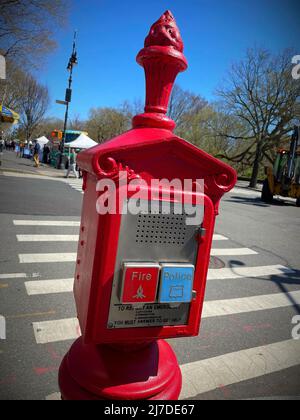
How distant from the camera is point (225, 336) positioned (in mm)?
3090

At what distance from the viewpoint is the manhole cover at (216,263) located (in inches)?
203

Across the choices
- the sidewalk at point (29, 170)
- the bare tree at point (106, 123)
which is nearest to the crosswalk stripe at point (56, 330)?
the sidewalk at point (29, 170)

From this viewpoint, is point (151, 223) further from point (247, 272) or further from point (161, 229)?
point (247, 272)

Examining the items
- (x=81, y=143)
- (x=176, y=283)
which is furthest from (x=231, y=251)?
(x=81, y=143)

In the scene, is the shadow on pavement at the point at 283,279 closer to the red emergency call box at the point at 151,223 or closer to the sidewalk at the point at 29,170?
the red emergency call box at the point at 151,223

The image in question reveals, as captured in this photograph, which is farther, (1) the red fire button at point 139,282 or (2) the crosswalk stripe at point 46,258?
(2) the crosswalk stripe at point 46,258

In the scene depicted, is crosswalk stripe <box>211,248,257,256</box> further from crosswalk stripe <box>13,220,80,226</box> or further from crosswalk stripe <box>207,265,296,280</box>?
crosswalk stripe <box>13,220,80,226</box>

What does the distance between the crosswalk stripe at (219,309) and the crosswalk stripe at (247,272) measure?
68 centimetres

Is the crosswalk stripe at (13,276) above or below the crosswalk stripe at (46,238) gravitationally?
below

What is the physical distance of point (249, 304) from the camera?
12.8ft

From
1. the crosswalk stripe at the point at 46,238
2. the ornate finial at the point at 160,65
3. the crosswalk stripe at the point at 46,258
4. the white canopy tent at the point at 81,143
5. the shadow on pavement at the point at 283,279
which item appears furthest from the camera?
the white canopy tent at the point at 81,143

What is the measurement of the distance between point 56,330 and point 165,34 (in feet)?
9.21
